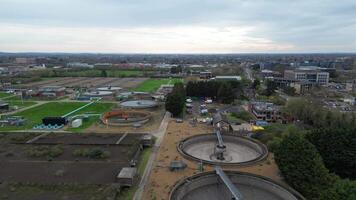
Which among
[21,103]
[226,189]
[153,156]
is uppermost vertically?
[21,103]

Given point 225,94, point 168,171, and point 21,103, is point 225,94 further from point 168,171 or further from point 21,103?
point 21,103

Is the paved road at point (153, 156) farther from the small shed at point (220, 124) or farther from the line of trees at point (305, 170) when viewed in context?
the line of trees at point (305, 170)

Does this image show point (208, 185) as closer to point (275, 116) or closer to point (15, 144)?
point (15, 144)

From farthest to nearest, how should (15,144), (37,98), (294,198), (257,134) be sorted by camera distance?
(37,98) < (257,134) < (15,144) < (294,198)

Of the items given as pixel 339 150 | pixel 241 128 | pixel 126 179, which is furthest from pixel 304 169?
pixel 241 128

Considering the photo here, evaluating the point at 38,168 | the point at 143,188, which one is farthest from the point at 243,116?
the point at 38,168

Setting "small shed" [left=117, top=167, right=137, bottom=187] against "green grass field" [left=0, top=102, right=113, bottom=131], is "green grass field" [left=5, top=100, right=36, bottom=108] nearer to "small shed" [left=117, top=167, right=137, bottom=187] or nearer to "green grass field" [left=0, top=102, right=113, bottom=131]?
"green grass field" [left=0, top=102, right=113, bottom=131]
